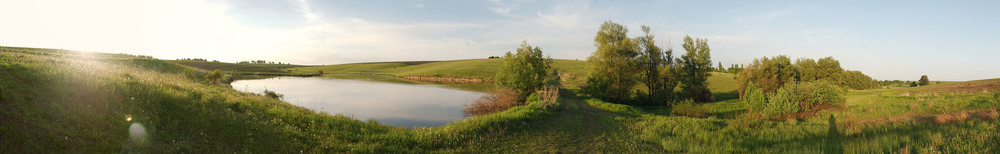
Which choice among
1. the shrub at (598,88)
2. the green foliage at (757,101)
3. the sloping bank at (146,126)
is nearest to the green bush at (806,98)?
the green foliage at (757,101)

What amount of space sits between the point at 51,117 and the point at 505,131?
358 inches

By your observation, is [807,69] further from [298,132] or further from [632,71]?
Result: [298,132]

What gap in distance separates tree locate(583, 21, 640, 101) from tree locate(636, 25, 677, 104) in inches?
40.2

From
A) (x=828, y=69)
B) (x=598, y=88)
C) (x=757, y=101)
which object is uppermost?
(x=828, y=69)

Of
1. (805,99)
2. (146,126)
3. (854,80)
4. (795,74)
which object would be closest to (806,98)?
(805,99)

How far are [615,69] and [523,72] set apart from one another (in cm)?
808

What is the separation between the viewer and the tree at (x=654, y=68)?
28.6 meters

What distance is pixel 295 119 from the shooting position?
9812 millimetres

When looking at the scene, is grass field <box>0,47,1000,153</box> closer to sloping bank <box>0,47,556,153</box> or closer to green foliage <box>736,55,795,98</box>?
sloping bank <box>0,47,556,153</box>

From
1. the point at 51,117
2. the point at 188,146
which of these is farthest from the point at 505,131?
the point at 51,117

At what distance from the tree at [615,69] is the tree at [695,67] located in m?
6.45

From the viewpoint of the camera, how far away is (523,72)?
24625mm

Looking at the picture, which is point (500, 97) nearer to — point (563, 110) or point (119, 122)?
point (563, 110)

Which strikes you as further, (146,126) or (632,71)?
(632,71)
